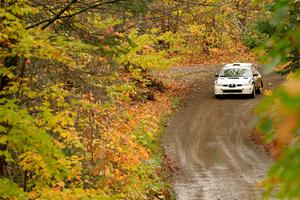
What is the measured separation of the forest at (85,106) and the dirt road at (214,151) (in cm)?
60

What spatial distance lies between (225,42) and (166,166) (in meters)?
26.4

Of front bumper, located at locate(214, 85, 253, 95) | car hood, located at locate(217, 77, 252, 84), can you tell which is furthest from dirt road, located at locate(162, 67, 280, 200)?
car hood, located at locate(217, 77, 252, 84)

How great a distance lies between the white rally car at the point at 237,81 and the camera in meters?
25.7

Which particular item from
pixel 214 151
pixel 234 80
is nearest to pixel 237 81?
pixel 234 80

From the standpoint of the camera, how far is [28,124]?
19.4 ft

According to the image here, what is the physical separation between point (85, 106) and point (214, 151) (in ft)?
28.5

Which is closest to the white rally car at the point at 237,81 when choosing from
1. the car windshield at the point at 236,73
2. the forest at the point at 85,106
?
the car windshield at the point at 236,73

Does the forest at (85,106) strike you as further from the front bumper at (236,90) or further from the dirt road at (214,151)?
the front bumper at (236,90)

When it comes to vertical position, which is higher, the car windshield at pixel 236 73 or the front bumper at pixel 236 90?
the car windshield at pixel 236 73

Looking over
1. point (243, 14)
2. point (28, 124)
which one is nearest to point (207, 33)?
point (243, 14)

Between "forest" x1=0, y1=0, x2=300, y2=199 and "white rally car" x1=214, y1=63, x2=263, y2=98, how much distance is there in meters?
5.87

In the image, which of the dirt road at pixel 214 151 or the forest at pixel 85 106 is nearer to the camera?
the forest at pixel 85 106

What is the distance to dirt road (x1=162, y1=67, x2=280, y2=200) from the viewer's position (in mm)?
13484

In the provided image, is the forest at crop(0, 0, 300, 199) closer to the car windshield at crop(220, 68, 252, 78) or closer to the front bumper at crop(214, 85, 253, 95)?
the front bumper at crop(214, 85, 253, 95)
